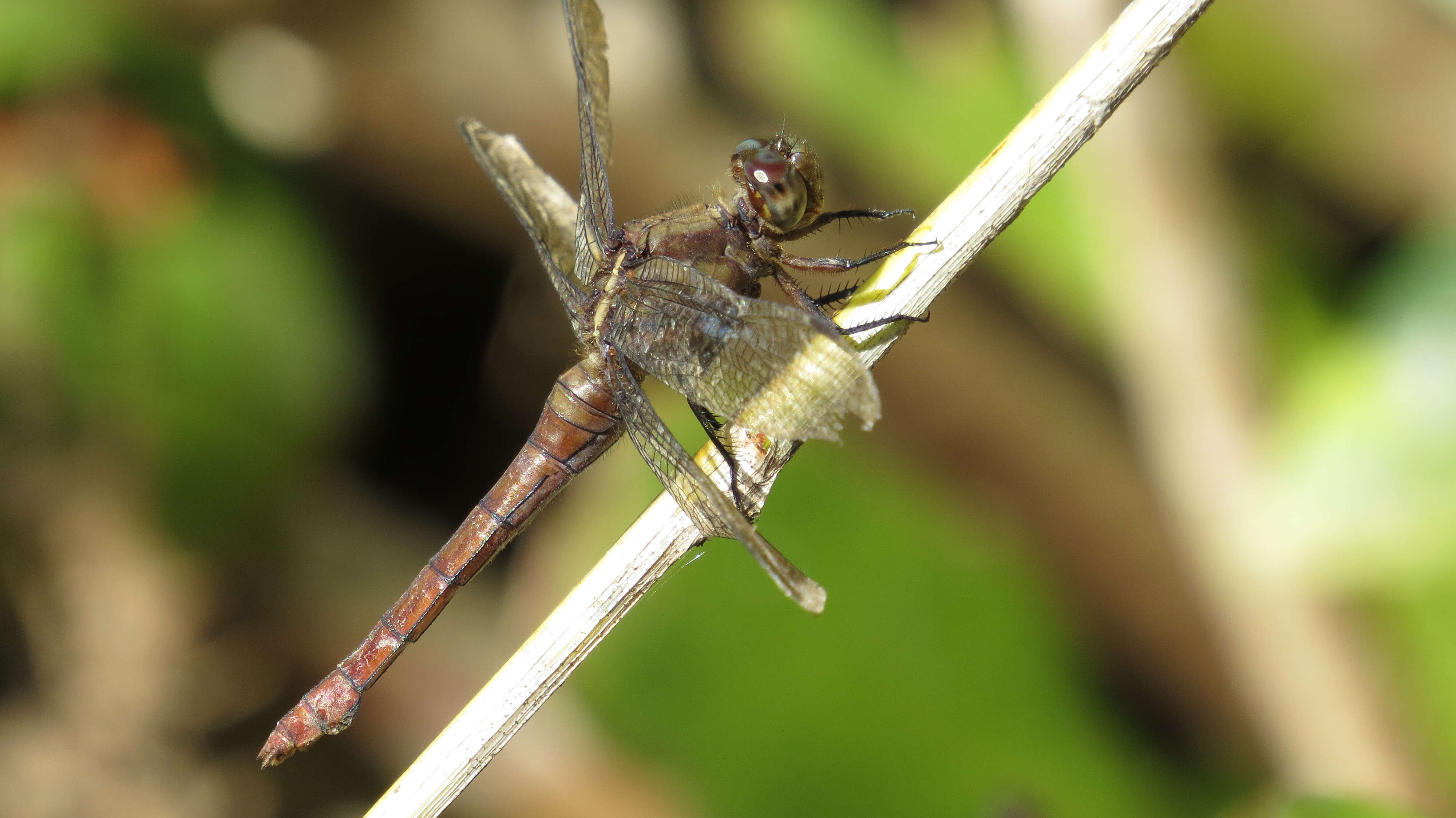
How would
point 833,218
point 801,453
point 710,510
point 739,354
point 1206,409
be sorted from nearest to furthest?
point 710,510 < point 739,354 < point 833,218 < point 801,453 < point 1206,409

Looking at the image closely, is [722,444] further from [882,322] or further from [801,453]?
[801,453]

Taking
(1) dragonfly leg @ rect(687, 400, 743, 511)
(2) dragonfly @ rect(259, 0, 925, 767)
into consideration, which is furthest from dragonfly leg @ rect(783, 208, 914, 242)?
(1) dragonfly leg @ rect(687, 400, 743, 511)

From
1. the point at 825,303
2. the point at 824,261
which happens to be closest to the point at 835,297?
the point at 825,303

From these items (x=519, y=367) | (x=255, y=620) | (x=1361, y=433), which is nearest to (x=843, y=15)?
(x=519, y=367)

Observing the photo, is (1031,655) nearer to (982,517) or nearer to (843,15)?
(982,517)

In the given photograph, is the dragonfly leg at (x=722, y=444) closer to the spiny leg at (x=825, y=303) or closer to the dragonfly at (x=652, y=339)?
the dragonfly at (x=652, y=339)

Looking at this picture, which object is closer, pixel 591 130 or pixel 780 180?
pixel 780 180

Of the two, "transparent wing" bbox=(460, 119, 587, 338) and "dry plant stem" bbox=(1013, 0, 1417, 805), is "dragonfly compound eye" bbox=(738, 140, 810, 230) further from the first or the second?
"dry plant stem" bbox=(1013, 0, 1417, 805)

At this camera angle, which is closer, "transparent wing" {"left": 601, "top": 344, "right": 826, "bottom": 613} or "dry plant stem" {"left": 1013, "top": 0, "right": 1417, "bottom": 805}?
"transparent wing" {"left": 601, "top": 344, "right": 826, "bottom": 613}
